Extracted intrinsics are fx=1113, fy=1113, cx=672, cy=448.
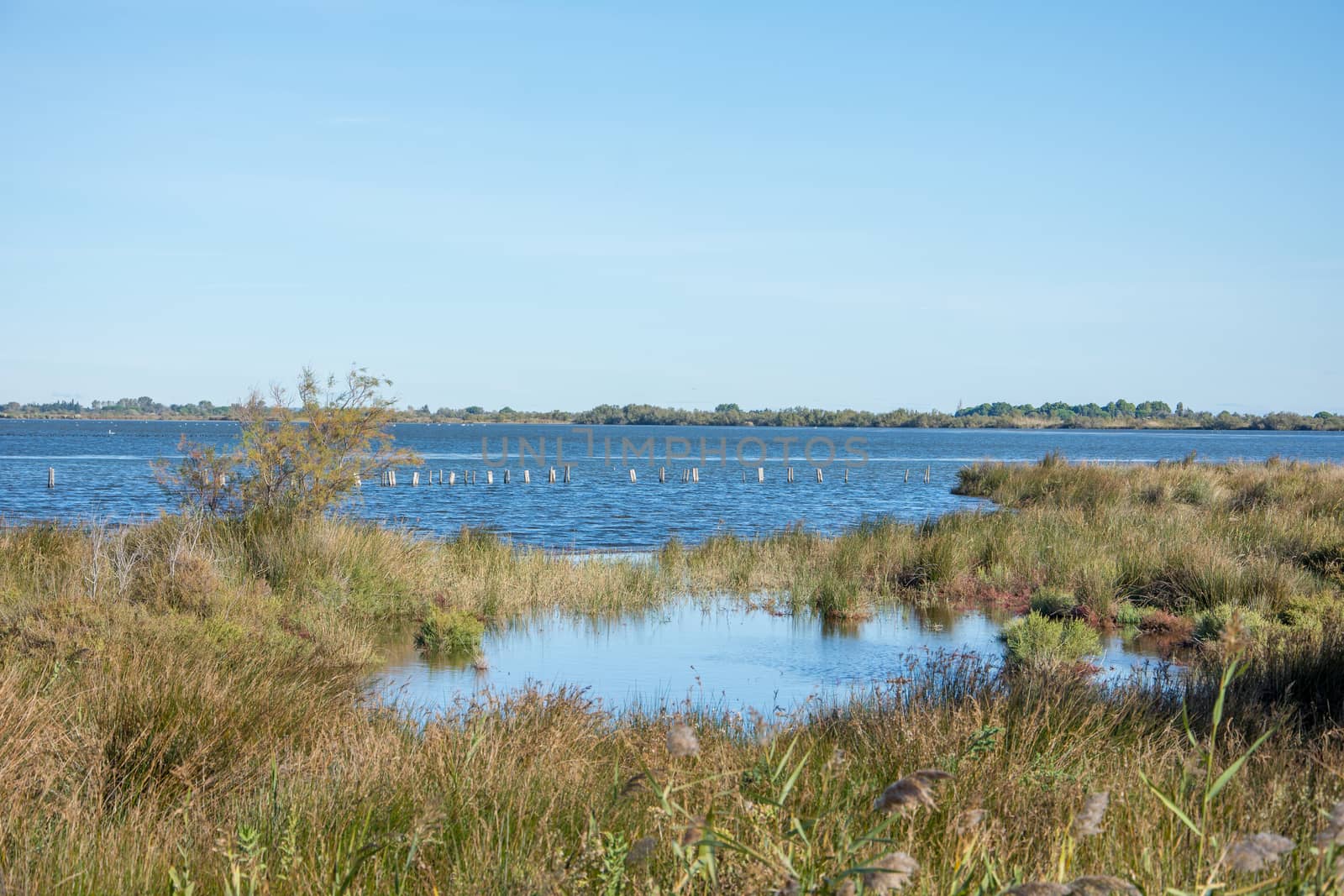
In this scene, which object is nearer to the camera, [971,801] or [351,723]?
[971,801]

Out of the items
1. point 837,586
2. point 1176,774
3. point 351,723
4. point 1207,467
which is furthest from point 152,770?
point 1207,467

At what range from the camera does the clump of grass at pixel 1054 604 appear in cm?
1526

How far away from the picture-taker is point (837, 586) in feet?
53.6

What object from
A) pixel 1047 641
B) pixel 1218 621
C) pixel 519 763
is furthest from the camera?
pixel 1218 621

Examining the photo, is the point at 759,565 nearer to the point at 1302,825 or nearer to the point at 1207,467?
the point at 1302,825

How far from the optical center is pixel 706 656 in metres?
12.9

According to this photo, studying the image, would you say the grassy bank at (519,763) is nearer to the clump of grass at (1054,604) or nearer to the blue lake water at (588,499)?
the clump of grass at (1054,604)

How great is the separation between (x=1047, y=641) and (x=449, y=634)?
22.4 ft

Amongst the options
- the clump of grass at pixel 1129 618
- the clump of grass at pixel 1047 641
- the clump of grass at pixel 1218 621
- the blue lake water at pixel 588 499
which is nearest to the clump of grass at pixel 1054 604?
the clump of grass at pixel 1129 618

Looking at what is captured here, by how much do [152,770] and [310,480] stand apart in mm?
13076

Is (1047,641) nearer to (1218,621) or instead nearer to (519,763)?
(1218,621)

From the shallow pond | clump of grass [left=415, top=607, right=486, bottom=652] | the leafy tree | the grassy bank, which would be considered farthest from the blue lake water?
the grassy bank

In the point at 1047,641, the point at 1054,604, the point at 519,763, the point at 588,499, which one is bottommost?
the point at 588,499

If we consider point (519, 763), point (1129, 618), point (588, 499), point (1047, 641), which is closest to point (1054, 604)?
point (1129, 618)
